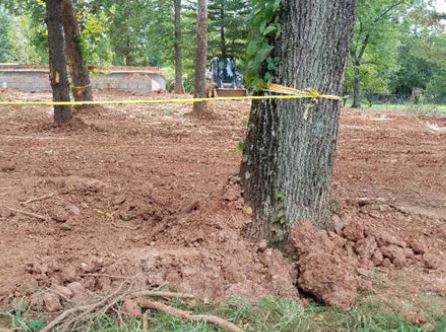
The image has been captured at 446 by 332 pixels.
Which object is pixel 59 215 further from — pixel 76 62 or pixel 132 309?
pixel 76 62

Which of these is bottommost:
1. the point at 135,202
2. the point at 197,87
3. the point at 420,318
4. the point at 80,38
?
the point at 420,318

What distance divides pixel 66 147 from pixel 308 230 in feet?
14.2

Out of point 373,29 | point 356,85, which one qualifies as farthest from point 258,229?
point 373,29

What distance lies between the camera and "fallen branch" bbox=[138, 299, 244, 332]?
2740 mm

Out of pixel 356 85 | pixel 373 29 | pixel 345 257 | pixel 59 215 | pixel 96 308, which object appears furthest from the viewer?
pixel 373 29

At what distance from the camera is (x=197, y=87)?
10562 mm

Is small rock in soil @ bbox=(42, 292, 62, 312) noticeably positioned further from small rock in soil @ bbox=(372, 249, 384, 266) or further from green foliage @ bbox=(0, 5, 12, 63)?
green foliage @ bbox=(0, 5, 12, 63)

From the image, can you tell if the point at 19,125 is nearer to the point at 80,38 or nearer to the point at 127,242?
the point at 80,38

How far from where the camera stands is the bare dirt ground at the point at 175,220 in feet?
10.3

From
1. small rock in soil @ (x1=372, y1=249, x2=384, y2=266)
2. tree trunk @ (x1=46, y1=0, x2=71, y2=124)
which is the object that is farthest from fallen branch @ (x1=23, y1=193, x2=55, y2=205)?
tree trunk @ (x1=46, y1=0, x2=71, y2=124)

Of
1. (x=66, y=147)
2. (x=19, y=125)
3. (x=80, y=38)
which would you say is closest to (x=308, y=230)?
(x=66, y=147)

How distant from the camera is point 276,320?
286cm

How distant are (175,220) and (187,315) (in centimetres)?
109

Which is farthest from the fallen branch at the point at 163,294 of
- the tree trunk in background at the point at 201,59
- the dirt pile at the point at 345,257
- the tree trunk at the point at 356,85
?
the tree trunk at the point at 356,85
